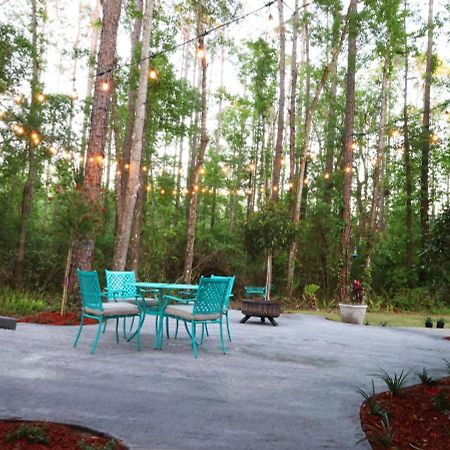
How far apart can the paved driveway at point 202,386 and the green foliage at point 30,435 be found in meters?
0.34

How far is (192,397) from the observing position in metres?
3.26

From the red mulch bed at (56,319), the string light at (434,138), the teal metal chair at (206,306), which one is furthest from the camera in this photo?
the string light at (434,138)

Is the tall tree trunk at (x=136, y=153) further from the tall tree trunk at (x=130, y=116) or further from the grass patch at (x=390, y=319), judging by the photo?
the grass patch at (x=390, y=319)

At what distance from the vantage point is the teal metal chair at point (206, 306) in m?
5.04

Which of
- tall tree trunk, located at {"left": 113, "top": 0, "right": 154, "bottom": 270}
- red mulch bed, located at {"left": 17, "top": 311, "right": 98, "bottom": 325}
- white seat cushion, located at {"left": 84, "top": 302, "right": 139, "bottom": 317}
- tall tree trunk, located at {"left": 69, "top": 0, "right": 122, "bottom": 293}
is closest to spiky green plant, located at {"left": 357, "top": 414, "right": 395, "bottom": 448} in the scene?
white seat cushion, located at {"left": 84, "top": 302, "right": 139, "bottom": 317}

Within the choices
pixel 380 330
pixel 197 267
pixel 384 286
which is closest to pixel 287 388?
pixel 380 330

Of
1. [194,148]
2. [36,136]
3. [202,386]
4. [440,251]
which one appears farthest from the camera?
[194,148]

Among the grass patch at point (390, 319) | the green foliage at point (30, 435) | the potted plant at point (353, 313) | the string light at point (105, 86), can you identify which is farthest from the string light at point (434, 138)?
the green foliage at point (30, 435)

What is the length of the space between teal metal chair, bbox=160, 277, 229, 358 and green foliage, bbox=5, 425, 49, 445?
2.70 m

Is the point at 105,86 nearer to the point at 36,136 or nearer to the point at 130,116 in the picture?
the point at 36,136

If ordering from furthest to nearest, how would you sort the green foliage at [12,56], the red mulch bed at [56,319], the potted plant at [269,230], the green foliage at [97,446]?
1. the green foliage at [12,56]
2. the potted plant at [269,230]
3. the red mulch bed at [56,319]
4. the green foliage at [97,446]

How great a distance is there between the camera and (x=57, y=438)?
2.36m

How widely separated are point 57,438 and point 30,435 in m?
0.15

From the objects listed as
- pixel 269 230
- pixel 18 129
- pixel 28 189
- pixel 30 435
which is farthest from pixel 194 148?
pixel 30 435
